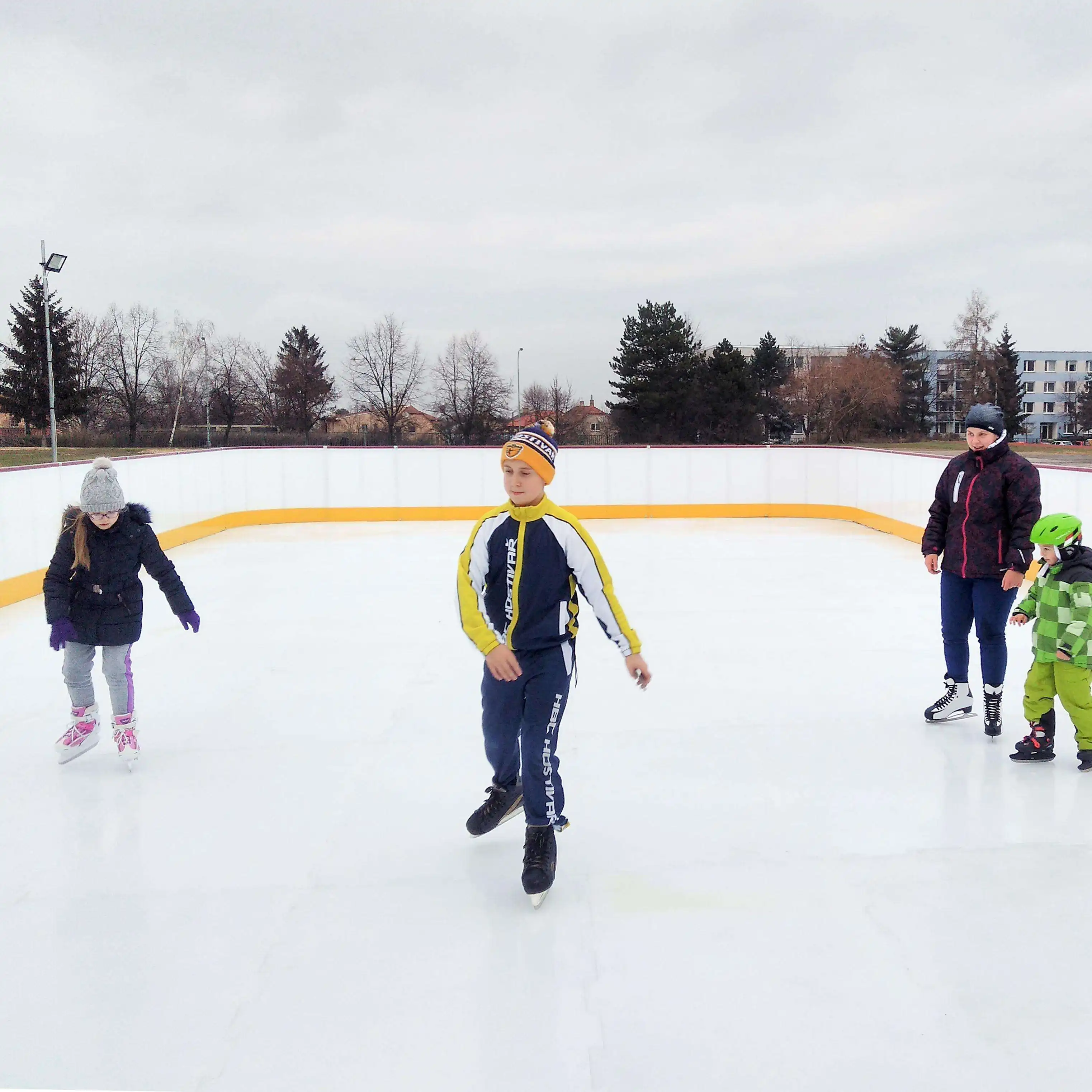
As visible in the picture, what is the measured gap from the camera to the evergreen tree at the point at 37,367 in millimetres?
44250

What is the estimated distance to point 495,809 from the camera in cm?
319

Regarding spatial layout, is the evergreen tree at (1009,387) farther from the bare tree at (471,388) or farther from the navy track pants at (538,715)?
the navy track pants at (538,715)

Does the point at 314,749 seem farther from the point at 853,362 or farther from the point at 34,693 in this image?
the point at 853,362

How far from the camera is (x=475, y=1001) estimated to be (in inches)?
88.4

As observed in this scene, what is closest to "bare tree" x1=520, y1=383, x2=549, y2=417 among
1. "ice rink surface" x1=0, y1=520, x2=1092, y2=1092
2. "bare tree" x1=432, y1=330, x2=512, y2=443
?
"bare tree" x1=432, y1=330, x2=512, y2=443

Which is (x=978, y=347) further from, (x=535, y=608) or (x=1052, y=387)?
(x=535, y=608)

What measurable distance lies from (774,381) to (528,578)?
51849 mm

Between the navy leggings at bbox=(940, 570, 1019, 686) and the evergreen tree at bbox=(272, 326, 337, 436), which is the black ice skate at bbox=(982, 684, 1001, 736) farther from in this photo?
the evergreen tree at bbox=(272, 326, 337, 436)

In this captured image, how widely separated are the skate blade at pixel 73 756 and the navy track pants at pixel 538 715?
2.19 meters

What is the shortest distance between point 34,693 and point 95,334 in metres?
52.8

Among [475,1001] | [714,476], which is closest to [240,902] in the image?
[475,1001]

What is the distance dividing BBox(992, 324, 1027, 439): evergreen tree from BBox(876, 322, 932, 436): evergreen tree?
4.30 metres

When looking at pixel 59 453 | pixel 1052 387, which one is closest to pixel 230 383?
pixel 59 453

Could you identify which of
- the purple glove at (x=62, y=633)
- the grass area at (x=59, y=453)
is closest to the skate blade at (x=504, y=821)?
the purple glove at (x=62, y=633)
